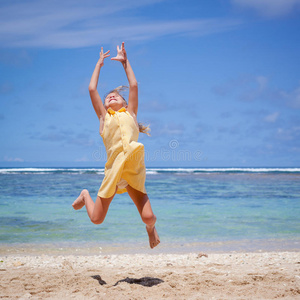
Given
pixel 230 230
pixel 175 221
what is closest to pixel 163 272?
pixel 230 230

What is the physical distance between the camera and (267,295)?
4.46m

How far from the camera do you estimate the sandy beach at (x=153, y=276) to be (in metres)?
4.56

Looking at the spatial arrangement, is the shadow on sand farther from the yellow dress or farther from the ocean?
the ocean

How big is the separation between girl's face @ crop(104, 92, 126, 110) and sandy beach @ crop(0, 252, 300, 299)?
2386 mm

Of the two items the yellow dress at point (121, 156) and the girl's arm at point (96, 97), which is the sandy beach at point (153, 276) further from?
the girl's arm at point (96, 97)

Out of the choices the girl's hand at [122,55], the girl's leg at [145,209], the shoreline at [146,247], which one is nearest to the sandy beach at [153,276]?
the shoreline at [146,247]

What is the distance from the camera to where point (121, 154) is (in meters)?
4.49

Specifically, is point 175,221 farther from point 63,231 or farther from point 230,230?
point 63,231

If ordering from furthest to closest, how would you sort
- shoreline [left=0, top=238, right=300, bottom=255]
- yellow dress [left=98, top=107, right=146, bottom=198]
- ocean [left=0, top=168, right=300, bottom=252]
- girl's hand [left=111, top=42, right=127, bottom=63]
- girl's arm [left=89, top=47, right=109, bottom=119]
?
1. ocean [left=0, top=168, right=300, bottom=252]
2. shoreline [left=0, top=238, right=300, bottom=255]
3. girl's hand [left=111, top=42, right=127, bottom=63]
4. girl's arm [left=89, top=47, right=109, bottom=119]
5. yellow dress [left=98, top=107, right=146, bottom=198]

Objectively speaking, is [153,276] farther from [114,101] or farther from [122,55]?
[122,55]

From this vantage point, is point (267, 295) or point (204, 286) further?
point (204, 286)

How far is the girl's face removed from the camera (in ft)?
16.1

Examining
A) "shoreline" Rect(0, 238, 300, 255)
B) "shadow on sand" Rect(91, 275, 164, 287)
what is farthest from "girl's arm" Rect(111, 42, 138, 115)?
"shoreline" Rect(0, 238, 300, 255)

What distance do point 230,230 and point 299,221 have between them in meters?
2.61
